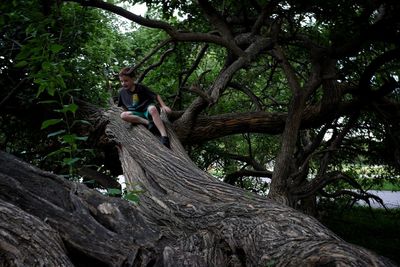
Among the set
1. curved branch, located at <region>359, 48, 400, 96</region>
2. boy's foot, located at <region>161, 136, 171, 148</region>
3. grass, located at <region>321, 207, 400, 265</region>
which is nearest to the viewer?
boy's foot, located at <region>161, 136, 171, 148</region>

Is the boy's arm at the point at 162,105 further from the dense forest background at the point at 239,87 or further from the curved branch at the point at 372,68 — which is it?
the curved branch at the point at 372,68

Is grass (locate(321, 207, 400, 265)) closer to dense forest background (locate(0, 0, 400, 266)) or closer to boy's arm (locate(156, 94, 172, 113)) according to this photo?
dense forest background (locate(0, 0, 400, 266))

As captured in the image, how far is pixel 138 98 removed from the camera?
591 centimetres

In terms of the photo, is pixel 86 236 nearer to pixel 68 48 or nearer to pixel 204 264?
pixel 204 264

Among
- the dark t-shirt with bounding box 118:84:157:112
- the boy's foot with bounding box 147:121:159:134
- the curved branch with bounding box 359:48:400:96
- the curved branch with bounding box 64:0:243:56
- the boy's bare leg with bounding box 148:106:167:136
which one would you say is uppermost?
the curved branch with bounding box 359:48:400:96

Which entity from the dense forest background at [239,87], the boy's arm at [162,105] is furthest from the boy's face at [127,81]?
the boy's arm at [162,105]

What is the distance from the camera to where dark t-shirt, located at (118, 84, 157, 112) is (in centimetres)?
582

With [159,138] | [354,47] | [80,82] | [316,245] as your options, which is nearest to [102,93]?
[80,82]

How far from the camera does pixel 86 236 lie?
2205 mm

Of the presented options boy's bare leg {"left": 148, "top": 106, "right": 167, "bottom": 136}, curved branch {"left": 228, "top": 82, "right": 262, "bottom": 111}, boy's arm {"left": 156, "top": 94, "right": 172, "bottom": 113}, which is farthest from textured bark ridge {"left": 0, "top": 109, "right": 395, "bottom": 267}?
curved branch {"left": 228, "top": 82, "right": 262, "bottom": 111}

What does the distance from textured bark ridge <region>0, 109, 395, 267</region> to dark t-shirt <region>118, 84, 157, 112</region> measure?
2752mm

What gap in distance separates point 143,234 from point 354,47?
A: 4.25m

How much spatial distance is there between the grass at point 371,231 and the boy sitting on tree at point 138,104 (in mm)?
3688

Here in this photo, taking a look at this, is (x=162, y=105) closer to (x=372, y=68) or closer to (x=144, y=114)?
(x=144, y=114)
